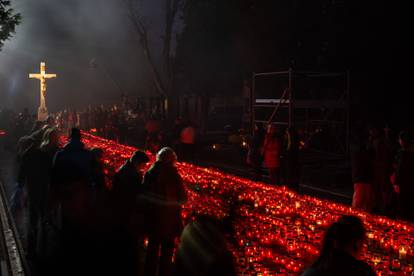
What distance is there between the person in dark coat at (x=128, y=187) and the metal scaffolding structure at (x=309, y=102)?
14.2m

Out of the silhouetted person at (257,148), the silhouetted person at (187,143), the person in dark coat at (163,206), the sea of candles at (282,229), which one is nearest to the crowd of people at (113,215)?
the person in dark coat at (163,206)

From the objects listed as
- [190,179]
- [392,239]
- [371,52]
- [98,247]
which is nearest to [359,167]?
[190,179]

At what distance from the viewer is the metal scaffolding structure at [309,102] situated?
71.4ft

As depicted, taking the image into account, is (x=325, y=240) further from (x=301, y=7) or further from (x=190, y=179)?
(x=301, y=7)

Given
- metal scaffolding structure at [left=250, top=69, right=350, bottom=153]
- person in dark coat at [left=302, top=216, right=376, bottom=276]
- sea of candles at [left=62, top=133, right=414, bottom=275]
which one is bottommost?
sea of candles at [left=62, top=133, right=414, bottom=275]

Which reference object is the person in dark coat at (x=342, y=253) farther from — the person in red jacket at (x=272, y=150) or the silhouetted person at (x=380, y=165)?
the person in red jacket at (x=272, y=150)

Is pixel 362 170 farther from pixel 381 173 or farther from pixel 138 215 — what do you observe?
pixel 138 215

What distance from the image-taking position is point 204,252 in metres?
3.49

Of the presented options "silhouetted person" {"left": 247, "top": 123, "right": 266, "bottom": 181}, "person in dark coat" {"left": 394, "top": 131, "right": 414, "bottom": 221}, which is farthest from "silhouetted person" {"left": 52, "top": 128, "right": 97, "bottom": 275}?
"silhouetted person" {"left": 247, "top": 123, "right": 266, "bottom": 181}

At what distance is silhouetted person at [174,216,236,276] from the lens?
3.40 m

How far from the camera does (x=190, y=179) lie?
8984mm

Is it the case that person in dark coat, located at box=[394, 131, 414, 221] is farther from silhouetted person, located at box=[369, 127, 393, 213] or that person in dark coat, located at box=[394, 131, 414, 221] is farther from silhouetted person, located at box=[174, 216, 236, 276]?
silhouetted person, located at box=[174, 216, 236, 276]

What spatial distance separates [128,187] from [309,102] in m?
15.3

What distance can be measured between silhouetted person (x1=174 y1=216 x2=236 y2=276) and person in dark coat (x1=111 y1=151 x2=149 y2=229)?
130 inches
